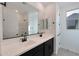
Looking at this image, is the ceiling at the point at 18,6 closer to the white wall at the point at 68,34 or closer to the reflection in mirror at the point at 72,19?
the white wall at the point at 68,34

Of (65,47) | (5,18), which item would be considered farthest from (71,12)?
(5,18)

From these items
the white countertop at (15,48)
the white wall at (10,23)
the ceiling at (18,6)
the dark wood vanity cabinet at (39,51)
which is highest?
the ceiling at (18,6)

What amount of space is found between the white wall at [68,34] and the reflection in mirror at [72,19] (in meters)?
0.16

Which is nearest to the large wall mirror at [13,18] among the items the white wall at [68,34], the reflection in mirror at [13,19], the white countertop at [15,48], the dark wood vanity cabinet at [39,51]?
the reflection in mirror at [13,19]

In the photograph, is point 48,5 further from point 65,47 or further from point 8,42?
point 8,42

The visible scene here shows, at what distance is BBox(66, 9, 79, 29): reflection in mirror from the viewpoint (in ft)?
14.3

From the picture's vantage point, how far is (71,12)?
181 inches

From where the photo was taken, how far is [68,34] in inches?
180

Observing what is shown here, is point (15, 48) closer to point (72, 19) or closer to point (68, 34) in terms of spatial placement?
point (68, 34)

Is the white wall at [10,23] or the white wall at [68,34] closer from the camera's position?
the white wall at [10,23]

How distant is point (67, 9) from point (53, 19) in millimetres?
948

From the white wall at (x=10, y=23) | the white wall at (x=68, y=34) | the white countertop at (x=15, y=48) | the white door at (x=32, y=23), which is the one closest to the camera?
the white countertop at (x=15, y=48)

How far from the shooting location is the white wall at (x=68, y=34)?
425 cm

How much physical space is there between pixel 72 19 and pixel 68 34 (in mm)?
733
